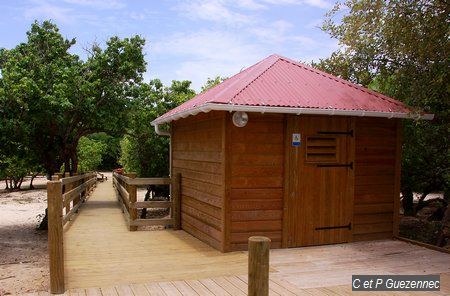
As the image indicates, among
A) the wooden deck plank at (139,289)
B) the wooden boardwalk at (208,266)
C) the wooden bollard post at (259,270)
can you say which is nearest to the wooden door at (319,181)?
the wooden boardwalk at (208,266)

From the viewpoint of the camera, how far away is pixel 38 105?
13.1 m

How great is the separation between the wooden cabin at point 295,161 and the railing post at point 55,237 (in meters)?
2.30

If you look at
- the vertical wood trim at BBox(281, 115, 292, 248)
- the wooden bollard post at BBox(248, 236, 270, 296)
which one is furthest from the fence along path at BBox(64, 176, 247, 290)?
the wooden bollard post at BBox(248, 236, 270, 296)

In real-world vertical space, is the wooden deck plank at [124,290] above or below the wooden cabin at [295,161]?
below

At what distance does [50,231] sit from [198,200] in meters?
3.29

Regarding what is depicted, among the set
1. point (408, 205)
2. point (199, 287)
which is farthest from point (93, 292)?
point (408, 205)

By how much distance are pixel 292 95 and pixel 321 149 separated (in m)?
1.02

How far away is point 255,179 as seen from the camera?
21.2ft

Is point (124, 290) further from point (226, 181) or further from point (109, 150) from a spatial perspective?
point (109, 150)

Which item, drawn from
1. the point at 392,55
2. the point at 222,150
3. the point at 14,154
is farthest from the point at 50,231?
the point at 14,154

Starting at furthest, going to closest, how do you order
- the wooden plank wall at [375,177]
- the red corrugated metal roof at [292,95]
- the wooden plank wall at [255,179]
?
1. the wooden plank wall at [375,177]
2. the wooden plank wall at [255,179]
3. the red corrugated metal roof at [292,95]

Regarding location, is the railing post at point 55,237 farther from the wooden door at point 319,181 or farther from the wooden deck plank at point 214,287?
the wooden door at point 319,181

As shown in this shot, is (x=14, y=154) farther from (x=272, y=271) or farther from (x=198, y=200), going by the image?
(x=272, y=271)

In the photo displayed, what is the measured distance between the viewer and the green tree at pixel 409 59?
22.6 ft
